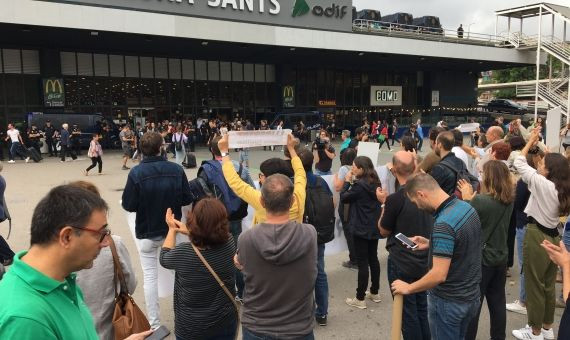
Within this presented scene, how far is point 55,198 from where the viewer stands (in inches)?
64.1

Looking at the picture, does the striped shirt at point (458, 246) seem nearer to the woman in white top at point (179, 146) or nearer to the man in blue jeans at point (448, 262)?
the man in blue jeans at point (448, 262)

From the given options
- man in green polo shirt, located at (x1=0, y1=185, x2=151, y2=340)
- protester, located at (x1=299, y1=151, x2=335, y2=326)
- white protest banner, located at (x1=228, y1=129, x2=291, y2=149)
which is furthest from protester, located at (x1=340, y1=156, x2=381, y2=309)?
man in green polo shirt, located at (x1=0, y1=185, x2=151, y2=340)

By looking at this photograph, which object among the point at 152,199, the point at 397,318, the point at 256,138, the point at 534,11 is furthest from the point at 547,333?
the point at 534,11

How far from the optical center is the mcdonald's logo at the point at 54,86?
23.9 metres

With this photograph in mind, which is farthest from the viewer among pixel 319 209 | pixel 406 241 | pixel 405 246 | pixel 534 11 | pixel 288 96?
pixel 288 96

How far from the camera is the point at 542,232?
4.15 metres

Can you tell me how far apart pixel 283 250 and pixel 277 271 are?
5.8 inches

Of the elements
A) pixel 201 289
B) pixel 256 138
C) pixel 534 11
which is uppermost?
pixel 534 11

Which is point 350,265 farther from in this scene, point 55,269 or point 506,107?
point 506,107

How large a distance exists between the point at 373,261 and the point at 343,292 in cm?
76

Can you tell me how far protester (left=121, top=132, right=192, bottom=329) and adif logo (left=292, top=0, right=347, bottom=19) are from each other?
2413 centimetres

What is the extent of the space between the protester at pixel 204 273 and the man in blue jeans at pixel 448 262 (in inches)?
45.2

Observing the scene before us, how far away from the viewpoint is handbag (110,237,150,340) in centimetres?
280

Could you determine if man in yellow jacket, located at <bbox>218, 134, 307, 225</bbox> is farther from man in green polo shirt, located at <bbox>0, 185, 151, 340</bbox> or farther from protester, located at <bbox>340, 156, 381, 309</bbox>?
man in green polo shirt, located at <bbox>0, 185, 151, 340</bbox>
